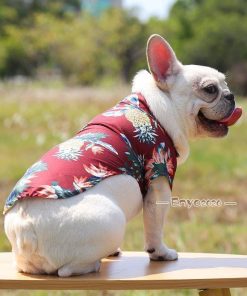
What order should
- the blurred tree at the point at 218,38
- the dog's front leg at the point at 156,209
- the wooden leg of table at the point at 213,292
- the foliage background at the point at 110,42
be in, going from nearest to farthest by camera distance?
the wooden leg of table at the point at 213,292
the dog's front leg at the point at 156,209
the blurred tree at the point at 218,38
the foliage background at the point at 110,42

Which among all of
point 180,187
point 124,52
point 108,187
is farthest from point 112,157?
point 124,52

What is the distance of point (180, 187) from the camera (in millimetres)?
6770

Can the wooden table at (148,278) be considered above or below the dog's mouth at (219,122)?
below

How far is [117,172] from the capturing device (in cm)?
217

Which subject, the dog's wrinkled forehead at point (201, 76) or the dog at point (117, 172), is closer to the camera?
the dog at point (117, 172)

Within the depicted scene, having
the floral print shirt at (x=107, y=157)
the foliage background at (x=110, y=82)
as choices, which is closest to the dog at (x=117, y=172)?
the floral print shirt at (x=107, y=157)

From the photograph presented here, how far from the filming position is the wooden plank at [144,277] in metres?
2.04

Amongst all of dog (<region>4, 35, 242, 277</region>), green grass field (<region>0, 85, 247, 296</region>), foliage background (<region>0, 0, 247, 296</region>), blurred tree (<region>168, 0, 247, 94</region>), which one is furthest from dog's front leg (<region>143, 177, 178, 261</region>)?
blurred tree (<region>168, 0, 247, 94</region>)

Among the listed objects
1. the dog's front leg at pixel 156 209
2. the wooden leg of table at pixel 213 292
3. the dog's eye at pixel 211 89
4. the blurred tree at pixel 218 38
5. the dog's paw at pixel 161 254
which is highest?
the blurred tree at pixel 218 38

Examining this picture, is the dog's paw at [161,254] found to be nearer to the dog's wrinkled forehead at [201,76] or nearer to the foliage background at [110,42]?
the dog's wrinkled forehead at [201,76]

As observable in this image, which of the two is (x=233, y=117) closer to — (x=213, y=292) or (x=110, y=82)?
(x=213, y=292)

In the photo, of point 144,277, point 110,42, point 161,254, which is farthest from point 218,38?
point 144,277

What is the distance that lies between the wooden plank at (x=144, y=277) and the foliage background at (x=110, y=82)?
69 cm

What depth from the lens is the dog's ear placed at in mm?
2348
